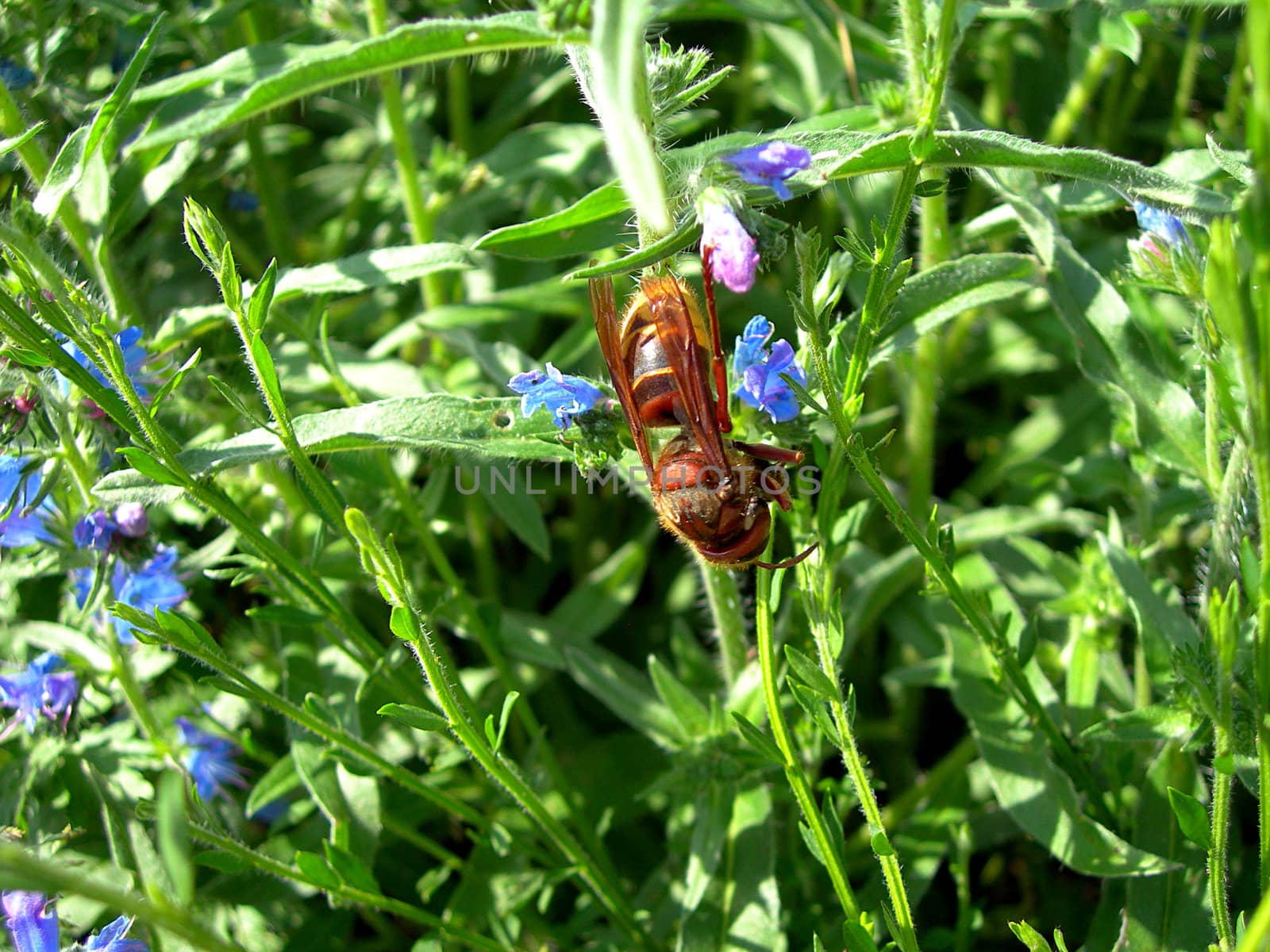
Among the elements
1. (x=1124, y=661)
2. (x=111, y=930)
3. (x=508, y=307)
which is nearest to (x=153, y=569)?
(x=111, y=930)

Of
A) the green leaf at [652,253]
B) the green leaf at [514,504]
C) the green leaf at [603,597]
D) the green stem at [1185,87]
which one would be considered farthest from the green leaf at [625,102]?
the green stem at [1185,87]

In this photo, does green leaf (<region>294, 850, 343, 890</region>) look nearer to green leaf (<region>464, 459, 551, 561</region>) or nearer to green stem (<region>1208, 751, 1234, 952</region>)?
green leaf (<region>464, 459, 551, 561</region>)

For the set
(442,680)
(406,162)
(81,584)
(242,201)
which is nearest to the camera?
(442,680)

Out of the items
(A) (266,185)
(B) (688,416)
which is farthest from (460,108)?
(B) (688,416)

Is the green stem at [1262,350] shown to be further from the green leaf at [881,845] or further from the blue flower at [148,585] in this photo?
the blue flower at [148,585]

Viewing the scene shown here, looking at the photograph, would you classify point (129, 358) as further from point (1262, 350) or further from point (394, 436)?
point (1262, 350)

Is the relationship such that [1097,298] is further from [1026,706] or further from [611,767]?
[611,767]
